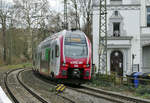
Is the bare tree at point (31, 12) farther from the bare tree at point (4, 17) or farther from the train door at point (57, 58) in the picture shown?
the train door at point (57, 58)

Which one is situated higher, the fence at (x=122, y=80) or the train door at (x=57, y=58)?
the train door at (x=57, y=58)

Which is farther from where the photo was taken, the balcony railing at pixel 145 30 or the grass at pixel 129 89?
the balcony railing at pixel 145 30

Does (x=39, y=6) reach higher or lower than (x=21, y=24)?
higher

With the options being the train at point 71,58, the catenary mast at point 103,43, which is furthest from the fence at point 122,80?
the train at point 71,58

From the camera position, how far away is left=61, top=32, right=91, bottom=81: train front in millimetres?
15289

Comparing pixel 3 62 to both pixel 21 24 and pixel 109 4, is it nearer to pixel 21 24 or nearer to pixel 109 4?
pixel 21 24

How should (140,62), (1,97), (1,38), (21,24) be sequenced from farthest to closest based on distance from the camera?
(1,38) → (21,24) → (140,62) → (1,97)

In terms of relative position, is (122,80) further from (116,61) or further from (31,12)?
(31,12)

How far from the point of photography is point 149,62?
88.5ft

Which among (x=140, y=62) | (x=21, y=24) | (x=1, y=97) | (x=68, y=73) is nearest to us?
(x=1, y=97)

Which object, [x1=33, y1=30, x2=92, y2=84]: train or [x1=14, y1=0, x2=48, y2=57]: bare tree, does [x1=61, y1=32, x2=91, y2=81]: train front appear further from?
[x1=14, y1=0, x2=48, y2=57]: bare tree

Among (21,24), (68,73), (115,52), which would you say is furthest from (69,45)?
(21,24)

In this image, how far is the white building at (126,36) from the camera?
2691 centimetres

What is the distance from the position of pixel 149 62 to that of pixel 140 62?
0.98 metres
